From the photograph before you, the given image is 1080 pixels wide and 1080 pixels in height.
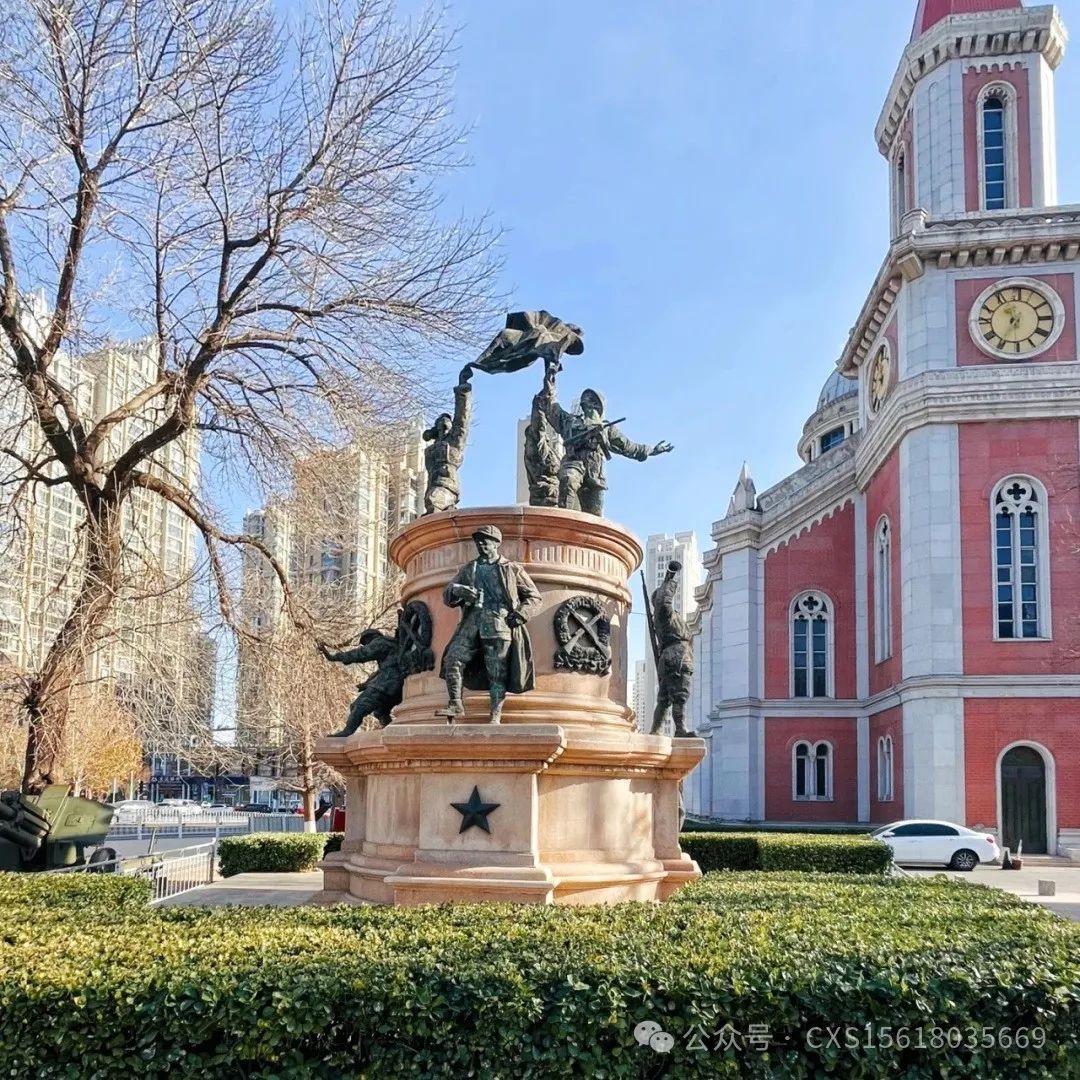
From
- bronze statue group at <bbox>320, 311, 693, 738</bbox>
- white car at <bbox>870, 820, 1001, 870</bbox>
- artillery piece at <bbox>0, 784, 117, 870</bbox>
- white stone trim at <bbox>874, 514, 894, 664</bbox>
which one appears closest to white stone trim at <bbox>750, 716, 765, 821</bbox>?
white stone trim at <bbox>874, 514, 894, 664</bbox>

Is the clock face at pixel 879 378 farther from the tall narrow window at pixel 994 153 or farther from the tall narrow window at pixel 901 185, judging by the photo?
the tall narrow window at pixel 901 185

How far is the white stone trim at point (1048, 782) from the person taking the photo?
31.6 meters

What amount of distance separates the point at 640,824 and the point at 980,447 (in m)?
26.8

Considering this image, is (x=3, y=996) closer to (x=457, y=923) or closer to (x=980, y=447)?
(x=457, y=923)

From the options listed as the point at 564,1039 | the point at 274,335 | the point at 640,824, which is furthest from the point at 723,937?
the point at 274,335

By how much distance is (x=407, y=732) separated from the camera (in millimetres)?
9492

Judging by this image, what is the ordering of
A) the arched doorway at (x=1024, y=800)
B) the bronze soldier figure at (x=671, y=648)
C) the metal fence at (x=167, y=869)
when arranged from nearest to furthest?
the bronze soldier figure at (x=671, y=648) < the metal fence at (x=167, y=869) < the arched doorway at (x=1024, y=800)

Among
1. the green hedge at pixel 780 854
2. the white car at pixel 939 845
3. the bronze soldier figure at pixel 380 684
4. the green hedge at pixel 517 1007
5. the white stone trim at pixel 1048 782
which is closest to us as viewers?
the green hedge at pixel 517 1007

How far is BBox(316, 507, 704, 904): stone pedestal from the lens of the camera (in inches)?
367

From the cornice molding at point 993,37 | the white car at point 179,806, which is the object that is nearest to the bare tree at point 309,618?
the cornice molding at point 993,37

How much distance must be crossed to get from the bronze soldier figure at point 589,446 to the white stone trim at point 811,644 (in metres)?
29.8

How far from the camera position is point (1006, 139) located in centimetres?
3897

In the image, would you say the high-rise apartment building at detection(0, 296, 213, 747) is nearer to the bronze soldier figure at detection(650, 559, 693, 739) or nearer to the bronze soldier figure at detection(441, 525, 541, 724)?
the bronze soldier figure at detection(441, 525, 541, 724)

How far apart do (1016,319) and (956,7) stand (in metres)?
14.2
